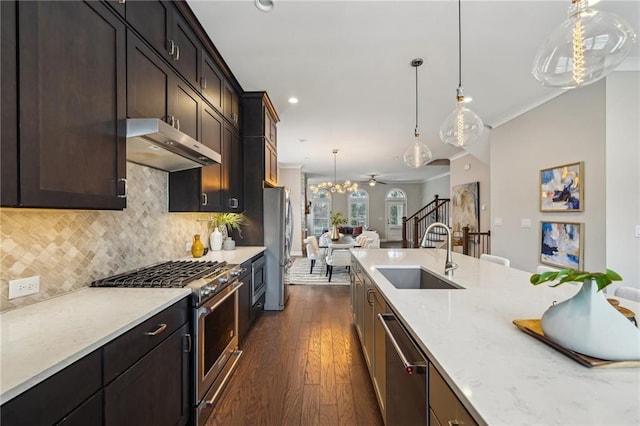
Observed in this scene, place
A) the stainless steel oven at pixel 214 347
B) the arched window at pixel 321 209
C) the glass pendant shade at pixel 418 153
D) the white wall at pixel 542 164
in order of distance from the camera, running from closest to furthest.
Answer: the stainless steel oven at pixel 214 347 → the white wall at pixel 542 164 → the glass pendant shade at pixel 418 153 → the arched window at pixel 321 209

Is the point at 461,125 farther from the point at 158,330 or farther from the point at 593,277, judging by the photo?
the point at 158,330

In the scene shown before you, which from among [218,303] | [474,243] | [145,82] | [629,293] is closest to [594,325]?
[629,293]

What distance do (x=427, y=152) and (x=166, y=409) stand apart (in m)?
3.32

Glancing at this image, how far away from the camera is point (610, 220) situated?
9.69ft

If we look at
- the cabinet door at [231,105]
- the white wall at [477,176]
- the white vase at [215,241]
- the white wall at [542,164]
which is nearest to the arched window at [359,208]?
the white wall at [477,176]

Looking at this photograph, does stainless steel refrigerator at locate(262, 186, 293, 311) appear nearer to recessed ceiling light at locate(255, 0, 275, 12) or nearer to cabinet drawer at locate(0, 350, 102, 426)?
recessed ceiling light at locate(255, 0, 275, 12)

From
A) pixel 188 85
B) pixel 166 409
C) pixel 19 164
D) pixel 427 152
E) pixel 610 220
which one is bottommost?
pixel 166 409

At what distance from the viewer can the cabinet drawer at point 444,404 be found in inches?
28.5

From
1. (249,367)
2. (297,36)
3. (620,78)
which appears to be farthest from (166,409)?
(620,78)

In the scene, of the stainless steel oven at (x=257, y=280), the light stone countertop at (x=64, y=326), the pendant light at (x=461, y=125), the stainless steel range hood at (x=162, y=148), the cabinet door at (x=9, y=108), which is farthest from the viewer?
the stainless steel oven at (x=257, y=280)

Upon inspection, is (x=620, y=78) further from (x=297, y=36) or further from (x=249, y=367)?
(x=249, y=367)

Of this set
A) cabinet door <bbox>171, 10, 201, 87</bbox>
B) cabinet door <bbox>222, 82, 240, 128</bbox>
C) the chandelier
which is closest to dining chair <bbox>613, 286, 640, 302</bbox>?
cabinet door <bbox>171, 10, 201, 87</bbox>

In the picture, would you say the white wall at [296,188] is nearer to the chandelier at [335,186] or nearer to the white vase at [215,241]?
the chandelier at [335,186]

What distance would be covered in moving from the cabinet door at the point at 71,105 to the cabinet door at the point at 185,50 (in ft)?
2.00
